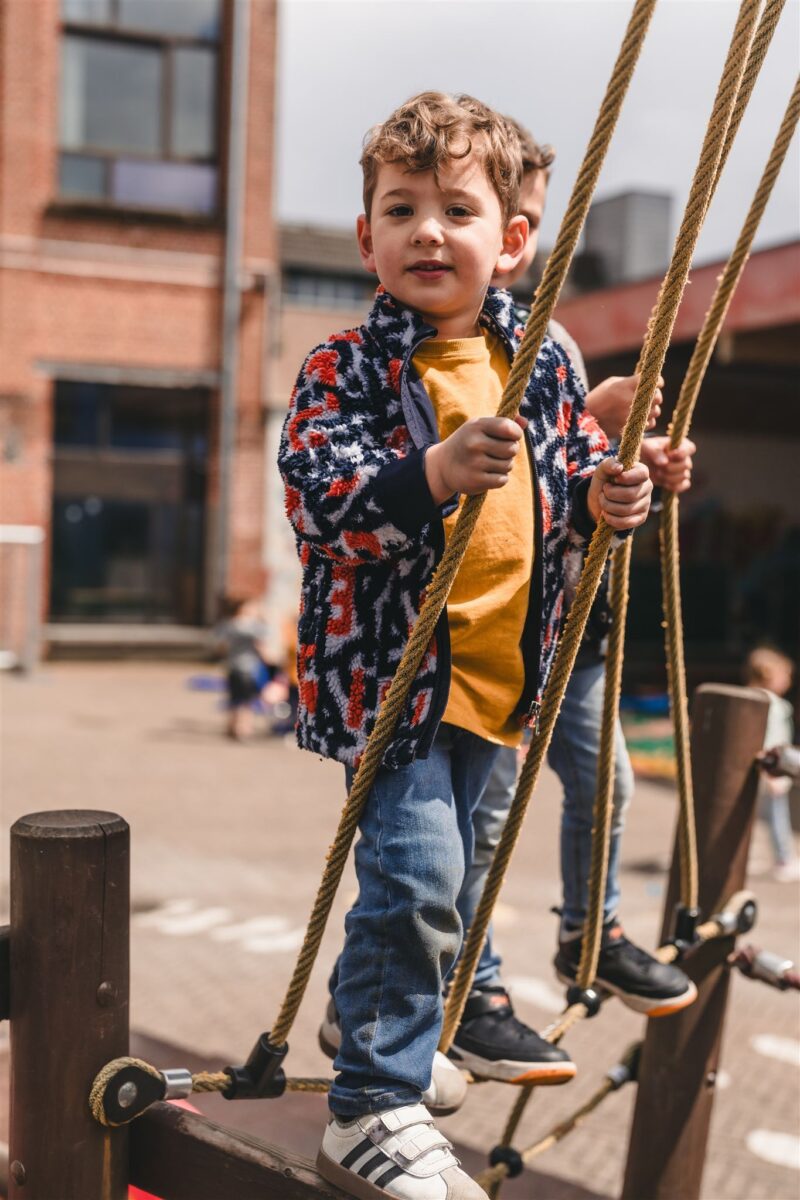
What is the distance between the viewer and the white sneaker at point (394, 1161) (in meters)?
1.62

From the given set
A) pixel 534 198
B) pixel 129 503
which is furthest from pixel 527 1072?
pixel 129 503

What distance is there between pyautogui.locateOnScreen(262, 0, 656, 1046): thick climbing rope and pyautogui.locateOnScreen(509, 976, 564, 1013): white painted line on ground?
3.32 metres

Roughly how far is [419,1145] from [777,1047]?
3.33 meters

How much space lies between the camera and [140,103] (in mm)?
15344

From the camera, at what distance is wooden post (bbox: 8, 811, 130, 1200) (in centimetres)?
166

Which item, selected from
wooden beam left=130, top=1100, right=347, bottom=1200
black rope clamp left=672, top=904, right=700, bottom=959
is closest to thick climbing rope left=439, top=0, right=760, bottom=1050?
wooden beam left=130, top=1100, right=347, bottom=1200

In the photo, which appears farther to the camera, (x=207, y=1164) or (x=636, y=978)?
(x=636, y=978)

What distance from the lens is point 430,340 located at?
5.99 ft

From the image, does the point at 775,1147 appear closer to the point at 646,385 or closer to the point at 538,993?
the point at 538,993

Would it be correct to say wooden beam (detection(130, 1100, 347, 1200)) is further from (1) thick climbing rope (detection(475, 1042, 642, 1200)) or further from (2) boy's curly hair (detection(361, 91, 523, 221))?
(2) boy's curly hair (detection(361, 91, 523, 221))

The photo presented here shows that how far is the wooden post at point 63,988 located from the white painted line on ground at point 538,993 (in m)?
3.20

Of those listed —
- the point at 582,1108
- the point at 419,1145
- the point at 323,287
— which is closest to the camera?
the point at 419,1145

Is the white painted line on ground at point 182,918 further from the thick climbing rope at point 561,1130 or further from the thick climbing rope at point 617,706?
the thick climbing rope at point 617,706

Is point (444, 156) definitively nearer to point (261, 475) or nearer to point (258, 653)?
point (258, 653)
